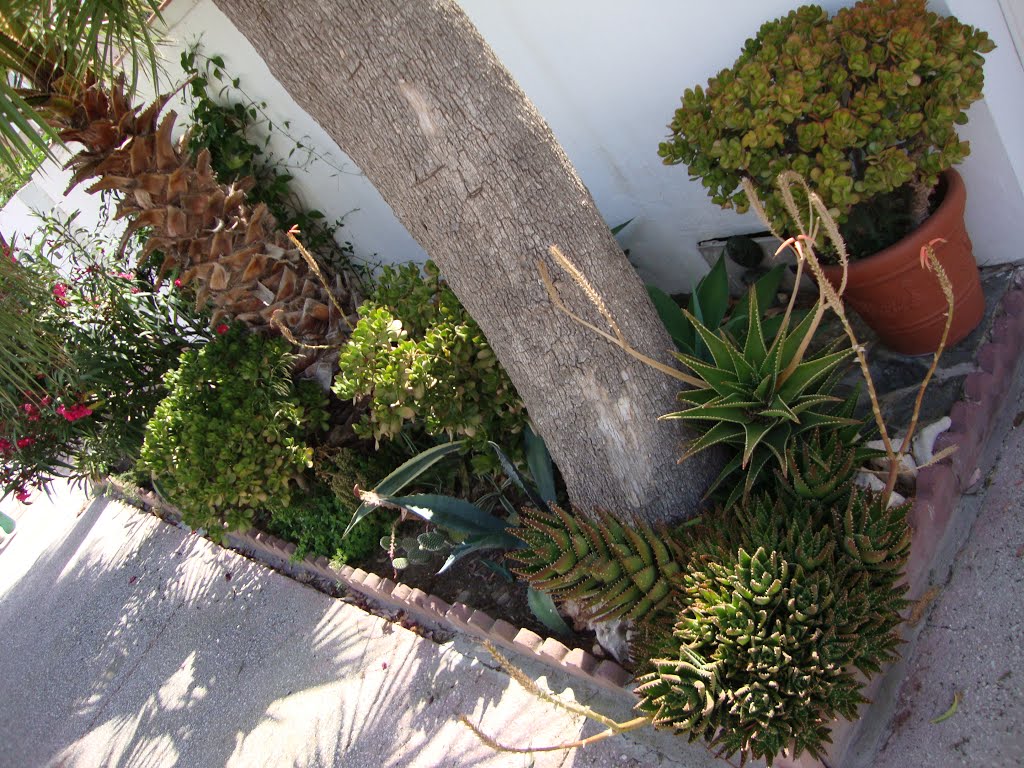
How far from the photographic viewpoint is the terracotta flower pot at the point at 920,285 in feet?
8.95

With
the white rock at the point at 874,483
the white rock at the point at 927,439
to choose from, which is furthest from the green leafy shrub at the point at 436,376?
the white rock at the point at 927,439

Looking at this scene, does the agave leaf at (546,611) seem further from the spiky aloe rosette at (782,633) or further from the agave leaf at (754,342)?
the agave leaf at (754,342)

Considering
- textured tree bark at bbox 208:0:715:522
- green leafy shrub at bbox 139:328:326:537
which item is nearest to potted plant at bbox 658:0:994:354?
textured tree bark at bbox 208:0:715:522

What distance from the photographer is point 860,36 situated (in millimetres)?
2506

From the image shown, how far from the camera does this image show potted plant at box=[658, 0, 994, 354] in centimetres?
246

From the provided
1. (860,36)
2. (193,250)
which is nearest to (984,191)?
(860,36)

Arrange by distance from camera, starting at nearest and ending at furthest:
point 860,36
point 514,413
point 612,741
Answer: point 860,36, point 612,741, point 514,413

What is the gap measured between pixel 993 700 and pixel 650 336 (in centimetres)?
145

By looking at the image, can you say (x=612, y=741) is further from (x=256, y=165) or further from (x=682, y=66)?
(x=256, y=165)

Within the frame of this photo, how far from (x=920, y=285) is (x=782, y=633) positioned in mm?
1490

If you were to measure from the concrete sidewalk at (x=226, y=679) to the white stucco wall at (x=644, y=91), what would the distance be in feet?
6.91

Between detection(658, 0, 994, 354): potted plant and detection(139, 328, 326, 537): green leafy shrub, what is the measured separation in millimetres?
2220

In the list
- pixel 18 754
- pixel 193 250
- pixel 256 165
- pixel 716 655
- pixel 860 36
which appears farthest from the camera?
pixel 256 165

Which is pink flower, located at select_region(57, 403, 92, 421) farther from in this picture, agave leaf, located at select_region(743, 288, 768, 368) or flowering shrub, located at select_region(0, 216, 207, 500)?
agave leaf, located at select_region(743, 288, 768, 368)
